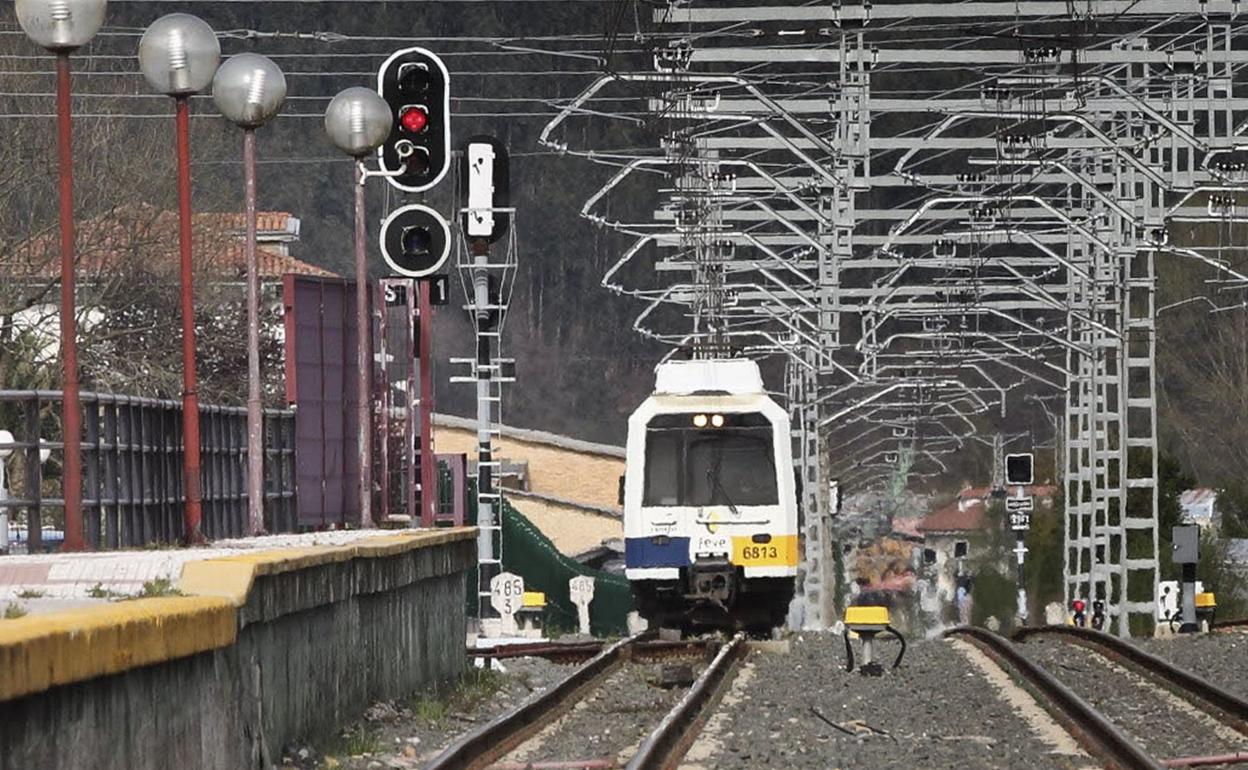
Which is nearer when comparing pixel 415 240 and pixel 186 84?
pixel 186 84

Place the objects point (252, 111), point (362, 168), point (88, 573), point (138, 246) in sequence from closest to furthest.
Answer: point (88, 573), point (252, 111), point (362, 168), point (138, 246)

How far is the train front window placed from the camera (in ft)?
100

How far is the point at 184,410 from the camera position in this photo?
721 inches

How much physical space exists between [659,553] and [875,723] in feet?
40.6

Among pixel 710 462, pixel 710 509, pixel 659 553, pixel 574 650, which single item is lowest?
pixel 574 650

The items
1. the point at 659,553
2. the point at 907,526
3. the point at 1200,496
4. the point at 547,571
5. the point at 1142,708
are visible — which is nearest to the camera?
the point at 1142,708

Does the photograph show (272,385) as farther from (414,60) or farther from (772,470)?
(414,60)

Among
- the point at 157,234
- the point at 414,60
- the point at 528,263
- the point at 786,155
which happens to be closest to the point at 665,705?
the point at 414,60

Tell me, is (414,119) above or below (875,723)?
above

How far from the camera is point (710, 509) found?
30391 millimetres

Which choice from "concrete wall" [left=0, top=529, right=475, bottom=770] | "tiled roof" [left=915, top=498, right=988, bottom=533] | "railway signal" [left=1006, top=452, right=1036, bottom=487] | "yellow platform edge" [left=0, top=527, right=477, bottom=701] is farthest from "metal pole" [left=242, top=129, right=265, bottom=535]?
"tiled roof" [left=915, top=498, right=988, bottom=533]

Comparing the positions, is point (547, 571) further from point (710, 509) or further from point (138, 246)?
point (710, 509)

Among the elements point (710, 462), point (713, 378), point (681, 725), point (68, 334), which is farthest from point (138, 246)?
point (681, 725)

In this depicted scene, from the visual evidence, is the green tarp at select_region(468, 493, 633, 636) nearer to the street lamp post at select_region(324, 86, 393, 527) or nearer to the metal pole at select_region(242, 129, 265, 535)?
the street lamp post at select_region(324, 86, 393, 527)
